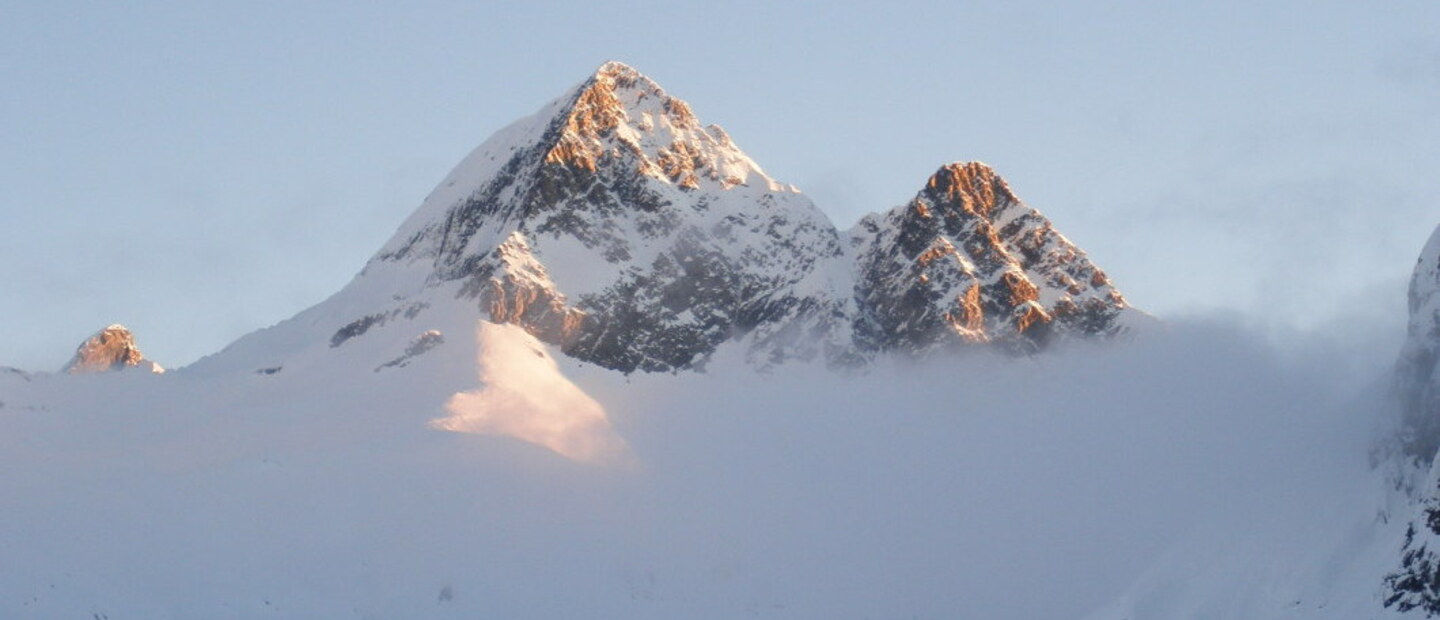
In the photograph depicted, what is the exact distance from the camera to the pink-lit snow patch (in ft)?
620

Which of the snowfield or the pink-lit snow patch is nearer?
the snowfield

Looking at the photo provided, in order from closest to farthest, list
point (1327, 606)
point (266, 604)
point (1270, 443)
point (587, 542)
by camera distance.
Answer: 1. point (1327, 606)
2. point (266, 604)
3. point (587, 542)
4. point (1270, 443)

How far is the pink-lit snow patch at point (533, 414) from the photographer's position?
189 m

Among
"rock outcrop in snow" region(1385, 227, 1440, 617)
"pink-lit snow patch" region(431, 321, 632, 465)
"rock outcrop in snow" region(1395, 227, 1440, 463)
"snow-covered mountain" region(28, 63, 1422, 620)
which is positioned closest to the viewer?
"rock outcrop in snow" region(1385, 227, 1440, 617)

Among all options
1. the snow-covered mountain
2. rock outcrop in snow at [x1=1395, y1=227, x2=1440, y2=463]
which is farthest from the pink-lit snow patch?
rock outcrop in snow at [x1=1395, y1=227, x2=1440, y2=463]

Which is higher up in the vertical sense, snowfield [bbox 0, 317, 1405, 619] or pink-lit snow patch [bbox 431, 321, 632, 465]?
pink-lit snow patch [bbox 431, 321, 632, 465]

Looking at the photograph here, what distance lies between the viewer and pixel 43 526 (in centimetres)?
16400

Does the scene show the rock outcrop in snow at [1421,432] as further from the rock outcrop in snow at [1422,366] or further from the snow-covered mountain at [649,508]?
the snow-covered mountain at [649,508]

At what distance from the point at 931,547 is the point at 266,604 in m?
46.0

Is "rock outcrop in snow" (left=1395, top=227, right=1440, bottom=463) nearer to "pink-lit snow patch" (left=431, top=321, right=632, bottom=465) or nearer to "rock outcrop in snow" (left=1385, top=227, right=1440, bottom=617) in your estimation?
"rock outcrop in snow" (left=1385, top=227, right=1440, bottom=617)

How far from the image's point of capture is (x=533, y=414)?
193125 mm

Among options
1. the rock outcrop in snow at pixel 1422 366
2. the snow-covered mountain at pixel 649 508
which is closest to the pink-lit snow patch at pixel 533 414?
the snow-covered mountain at pixel 649 508

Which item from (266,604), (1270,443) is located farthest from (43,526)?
(1270,443)

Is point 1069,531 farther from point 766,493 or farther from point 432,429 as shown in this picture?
point 432,429
